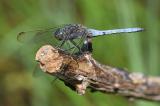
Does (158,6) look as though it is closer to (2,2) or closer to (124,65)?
(124,65)

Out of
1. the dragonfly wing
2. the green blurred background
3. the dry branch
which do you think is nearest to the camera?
the dry branch

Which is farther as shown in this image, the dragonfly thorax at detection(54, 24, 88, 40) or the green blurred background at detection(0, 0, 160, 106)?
the green blurred background at detection(0, 0, 160, 106)

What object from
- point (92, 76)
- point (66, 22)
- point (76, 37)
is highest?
point (66, 22)

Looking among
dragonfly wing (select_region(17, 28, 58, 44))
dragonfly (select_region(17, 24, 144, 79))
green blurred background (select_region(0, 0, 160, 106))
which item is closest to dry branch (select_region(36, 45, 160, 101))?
dragonfly (select_region(17, 24, 144, 79))

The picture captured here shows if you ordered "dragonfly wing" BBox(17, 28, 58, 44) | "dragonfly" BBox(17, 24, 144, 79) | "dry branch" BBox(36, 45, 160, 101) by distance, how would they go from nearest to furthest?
1. "dry branch" BBox(36, 45, 160, 101)
2. "dragonfly" BBox(17, 24, 144, 79)
3. "dragonfly wing" BBox(17, 28, 58, 44)

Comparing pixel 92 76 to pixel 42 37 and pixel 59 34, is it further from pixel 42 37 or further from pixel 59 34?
pixel 42 37

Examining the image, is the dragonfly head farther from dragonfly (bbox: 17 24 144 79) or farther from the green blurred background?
the green blurred background

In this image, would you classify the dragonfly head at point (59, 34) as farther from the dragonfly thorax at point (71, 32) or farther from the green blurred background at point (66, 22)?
the green blurred background at point (66, 22)

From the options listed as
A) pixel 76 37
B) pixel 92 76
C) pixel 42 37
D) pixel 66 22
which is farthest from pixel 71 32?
pixel 66 22

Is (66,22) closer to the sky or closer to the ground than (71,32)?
closer to the sky
